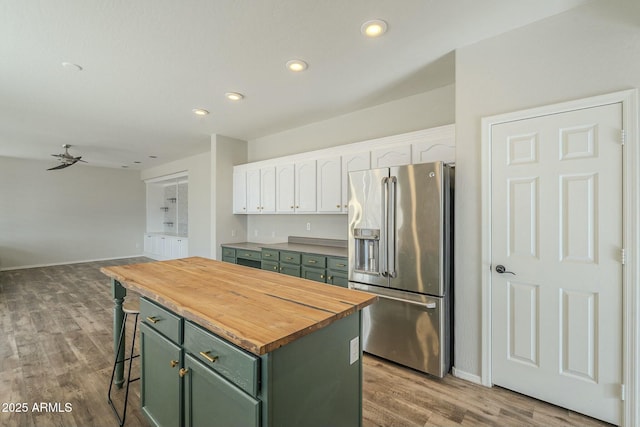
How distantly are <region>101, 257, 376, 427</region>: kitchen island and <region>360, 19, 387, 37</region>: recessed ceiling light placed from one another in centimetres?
181

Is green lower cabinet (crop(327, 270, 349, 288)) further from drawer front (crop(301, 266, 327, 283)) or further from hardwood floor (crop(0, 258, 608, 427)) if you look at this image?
hardwood floor (crop(0, 258, 608, 427))

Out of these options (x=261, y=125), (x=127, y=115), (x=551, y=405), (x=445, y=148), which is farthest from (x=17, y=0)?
(x=551, y=405)

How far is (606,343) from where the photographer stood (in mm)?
1851

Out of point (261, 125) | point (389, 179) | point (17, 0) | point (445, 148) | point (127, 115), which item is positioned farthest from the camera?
point (261, 125)

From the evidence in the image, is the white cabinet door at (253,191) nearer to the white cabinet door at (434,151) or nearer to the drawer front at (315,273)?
the drawer front at (315,273)

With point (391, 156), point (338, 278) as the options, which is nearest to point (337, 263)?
point (338, 278)

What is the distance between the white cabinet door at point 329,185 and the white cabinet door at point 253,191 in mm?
1226

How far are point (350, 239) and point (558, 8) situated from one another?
226cm

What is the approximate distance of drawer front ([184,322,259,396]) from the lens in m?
1.07

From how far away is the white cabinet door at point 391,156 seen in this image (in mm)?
3086

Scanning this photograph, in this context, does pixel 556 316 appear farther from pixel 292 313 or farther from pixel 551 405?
pixel 292 313

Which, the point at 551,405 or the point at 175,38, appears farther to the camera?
the point at 175,38

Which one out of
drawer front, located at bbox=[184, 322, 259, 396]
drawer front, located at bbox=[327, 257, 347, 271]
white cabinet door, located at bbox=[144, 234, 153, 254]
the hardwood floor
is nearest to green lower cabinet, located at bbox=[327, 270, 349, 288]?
drawer front, located at bbox=[327, 257, 347, 271]

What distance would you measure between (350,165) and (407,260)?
1491 millimetres
